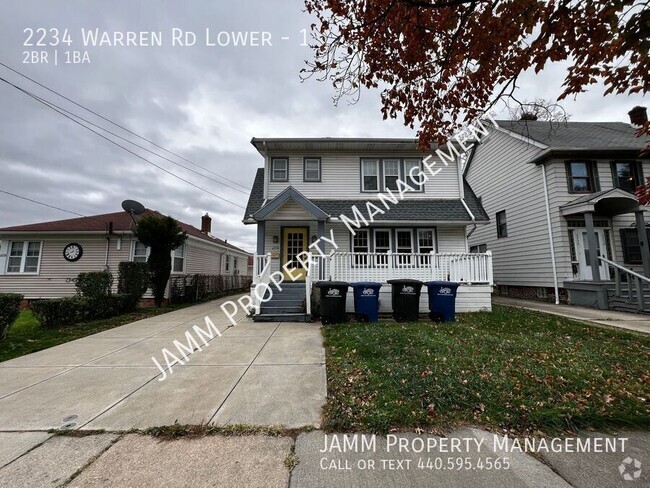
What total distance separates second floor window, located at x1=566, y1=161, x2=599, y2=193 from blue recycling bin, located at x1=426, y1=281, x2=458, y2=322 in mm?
8406

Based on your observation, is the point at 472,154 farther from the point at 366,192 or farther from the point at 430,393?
the point at 430,393

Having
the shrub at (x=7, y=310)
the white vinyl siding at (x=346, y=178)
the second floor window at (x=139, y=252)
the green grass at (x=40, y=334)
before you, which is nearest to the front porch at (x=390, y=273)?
the white vinyl siding at (x=346, y=178)

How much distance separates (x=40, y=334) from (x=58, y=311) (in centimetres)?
95

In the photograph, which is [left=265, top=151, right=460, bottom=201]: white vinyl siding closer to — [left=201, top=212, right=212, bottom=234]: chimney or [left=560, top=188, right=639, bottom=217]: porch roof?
[left=560, top=188, right=639, bottom=217]: porch roof

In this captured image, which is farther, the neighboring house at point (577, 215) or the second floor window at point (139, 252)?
the second floor window at point (139, 252)

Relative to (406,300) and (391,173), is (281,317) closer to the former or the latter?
(406,300)

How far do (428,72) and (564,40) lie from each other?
1.62 m

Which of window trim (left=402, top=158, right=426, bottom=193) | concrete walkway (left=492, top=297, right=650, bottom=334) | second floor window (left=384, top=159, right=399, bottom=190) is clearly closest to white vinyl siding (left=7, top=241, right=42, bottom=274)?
second floor window (left=384, top=159, right=399, bottom=190)

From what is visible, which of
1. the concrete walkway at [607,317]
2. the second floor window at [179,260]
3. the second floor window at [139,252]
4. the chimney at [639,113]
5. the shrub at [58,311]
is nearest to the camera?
the concrete walkway at [607,317]

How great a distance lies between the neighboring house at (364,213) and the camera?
928 cm

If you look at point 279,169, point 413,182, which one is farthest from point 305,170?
point 413,182

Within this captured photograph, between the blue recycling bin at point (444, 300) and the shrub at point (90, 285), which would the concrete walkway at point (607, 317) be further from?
the shrub at point (90, 285)

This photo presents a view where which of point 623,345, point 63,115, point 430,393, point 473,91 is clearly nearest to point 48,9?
point 63,115

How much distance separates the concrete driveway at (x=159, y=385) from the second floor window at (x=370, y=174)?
24.6 ft
